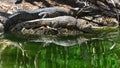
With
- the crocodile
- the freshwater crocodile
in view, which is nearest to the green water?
the crocodile

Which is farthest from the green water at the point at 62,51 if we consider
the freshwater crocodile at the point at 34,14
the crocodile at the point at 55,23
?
the freshwater crocodile at the point at 34,14

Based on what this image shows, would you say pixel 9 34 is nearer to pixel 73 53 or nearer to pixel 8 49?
pixel 8 49

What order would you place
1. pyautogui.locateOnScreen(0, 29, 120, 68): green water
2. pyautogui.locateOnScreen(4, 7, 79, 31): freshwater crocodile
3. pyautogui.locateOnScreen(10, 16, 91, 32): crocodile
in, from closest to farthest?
pyautogui.locateOnScreen(0, 29, 120, 68): green water < pyautogui.locateOnScreen(10, 16, 91, 32): crocodile < pyautogui.locateOnScreen(4, 7, 79, 31): freshwater crocodile

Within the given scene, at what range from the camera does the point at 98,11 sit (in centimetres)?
1520

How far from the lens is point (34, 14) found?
1402 cm

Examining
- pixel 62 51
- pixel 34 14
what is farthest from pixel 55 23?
pixel 62 51

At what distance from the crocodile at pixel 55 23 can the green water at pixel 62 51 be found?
0.71 meters

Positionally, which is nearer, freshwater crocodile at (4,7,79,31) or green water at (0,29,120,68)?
green water at (0,29,120,68)

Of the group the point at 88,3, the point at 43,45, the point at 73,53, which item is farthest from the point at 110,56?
the point at 88,3

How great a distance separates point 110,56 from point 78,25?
445 cm

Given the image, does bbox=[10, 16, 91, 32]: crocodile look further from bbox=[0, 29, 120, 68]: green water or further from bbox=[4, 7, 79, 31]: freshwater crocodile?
bbox=[0, 29, 120, 68]: green water

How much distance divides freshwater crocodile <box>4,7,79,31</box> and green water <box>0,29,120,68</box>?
3.07 feet

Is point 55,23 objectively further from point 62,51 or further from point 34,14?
point 62,51

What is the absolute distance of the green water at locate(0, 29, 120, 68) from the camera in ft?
27.6
